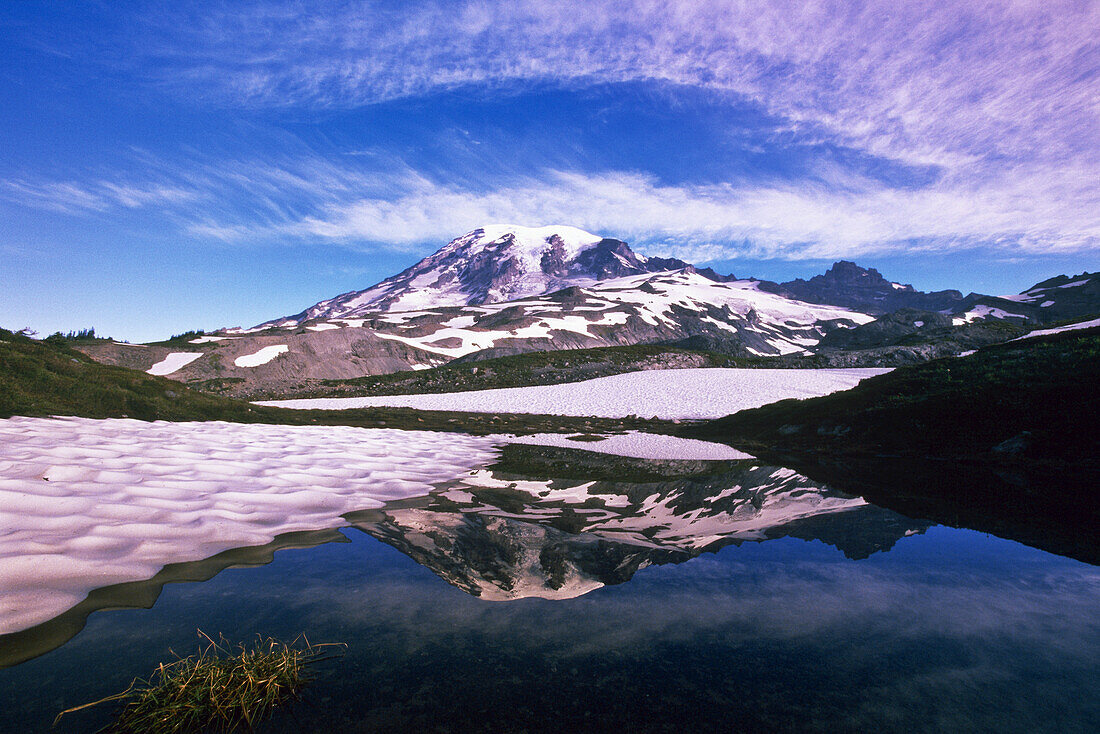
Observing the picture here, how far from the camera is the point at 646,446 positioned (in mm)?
24094

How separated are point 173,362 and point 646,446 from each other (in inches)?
3443

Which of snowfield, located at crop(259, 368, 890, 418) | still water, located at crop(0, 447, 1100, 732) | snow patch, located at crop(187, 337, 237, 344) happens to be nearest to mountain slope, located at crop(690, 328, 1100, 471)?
still water, located at crop(0, 447, 1100, 732)

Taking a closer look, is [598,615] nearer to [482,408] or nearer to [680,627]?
[680,627]

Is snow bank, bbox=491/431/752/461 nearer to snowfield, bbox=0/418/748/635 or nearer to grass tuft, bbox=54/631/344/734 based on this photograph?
snowfield, bbox=0/418/748/635

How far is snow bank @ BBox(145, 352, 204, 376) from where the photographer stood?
248 ft

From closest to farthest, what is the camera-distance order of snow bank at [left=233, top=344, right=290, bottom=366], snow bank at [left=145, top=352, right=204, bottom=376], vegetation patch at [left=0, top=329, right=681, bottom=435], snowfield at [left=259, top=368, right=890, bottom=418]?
1. vegetation patch at [left=0, top=329, right=681, bottom=435]
2. snowfield at [left=259, top=368, right=890, bottom=418]
3. snow bank at [left=145, top=352, right=204, bottom=376]
4. snow bank at [left=233, top=344, right=290, bottom=366]

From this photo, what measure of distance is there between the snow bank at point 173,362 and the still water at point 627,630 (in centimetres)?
8734

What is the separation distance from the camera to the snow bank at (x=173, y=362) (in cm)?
7550

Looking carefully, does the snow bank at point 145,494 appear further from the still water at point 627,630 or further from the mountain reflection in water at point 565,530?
the still water at point 627,630

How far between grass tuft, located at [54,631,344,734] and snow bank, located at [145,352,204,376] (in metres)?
89.4

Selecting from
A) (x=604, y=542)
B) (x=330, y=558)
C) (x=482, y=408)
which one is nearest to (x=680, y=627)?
(x=604, y=542)

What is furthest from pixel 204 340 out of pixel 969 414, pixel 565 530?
pixel 969 414

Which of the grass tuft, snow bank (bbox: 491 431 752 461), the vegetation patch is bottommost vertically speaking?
snow bank (bbox: 491 431 752 461)

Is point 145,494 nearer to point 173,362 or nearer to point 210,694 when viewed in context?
point 210,694
